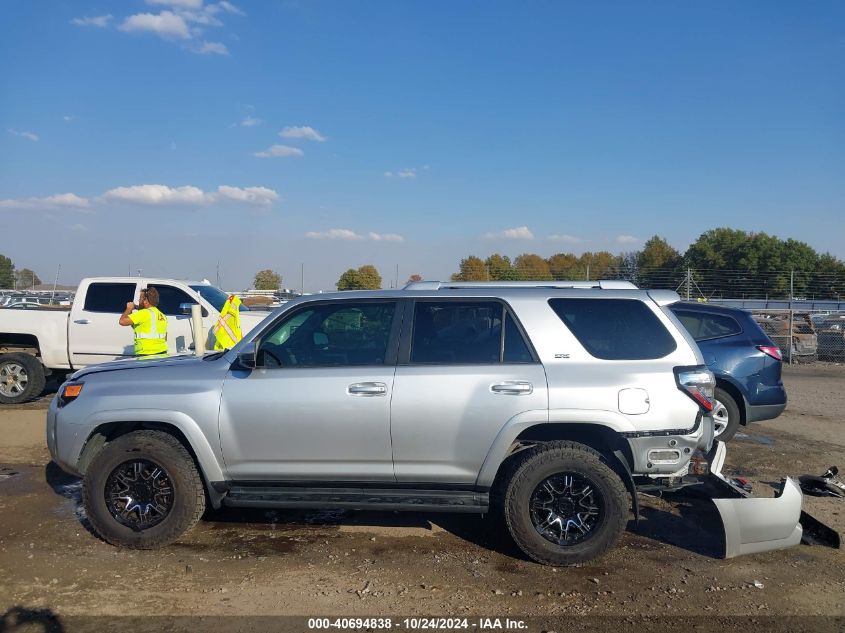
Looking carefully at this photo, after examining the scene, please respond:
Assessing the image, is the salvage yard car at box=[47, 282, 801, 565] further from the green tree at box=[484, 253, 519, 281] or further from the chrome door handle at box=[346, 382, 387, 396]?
the green tree at box=[484, 253, 519, 281]

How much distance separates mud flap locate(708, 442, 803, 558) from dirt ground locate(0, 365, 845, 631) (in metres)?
0.12

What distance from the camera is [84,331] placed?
10820 mm

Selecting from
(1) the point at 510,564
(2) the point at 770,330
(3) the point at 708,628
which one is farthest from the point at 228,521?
(2) the point at 770,330

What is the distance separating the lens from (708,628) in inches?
150

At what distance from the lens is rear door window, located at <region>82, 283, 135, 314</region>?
1106 cm

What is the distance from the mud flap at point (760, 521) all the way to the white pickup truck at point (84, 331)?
302 inches

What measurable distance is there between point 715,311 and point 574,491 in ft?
16.5

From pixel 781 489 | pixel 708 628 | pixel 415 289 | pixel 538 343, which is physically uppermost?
pixel 415 289

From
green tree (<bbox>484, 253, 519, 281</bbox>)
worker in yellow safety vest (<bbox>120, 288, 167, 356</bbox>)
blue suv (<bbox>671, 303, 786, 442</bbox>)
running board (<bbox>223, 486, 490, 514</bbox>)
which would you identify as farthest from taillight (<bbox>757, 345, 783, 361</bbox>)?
green tree (<bbox>484, 253, 519, 281</bbox>)

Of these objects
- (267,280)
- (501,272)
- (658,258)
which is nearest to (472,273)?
(501,272)

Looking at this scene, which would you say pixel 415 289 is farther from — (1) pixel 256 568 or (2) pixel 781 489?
(2) pixel 781 489

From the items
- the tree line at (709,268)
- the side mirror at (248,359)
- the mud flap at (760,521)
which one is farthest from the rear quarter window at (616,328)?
the tree line at (709,268)

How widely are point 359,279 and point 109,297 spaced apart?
16.1 meters

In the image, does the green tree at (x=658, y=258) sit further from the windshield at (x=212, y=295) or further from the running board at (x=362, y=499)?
the running board at (x=362, y=499)
